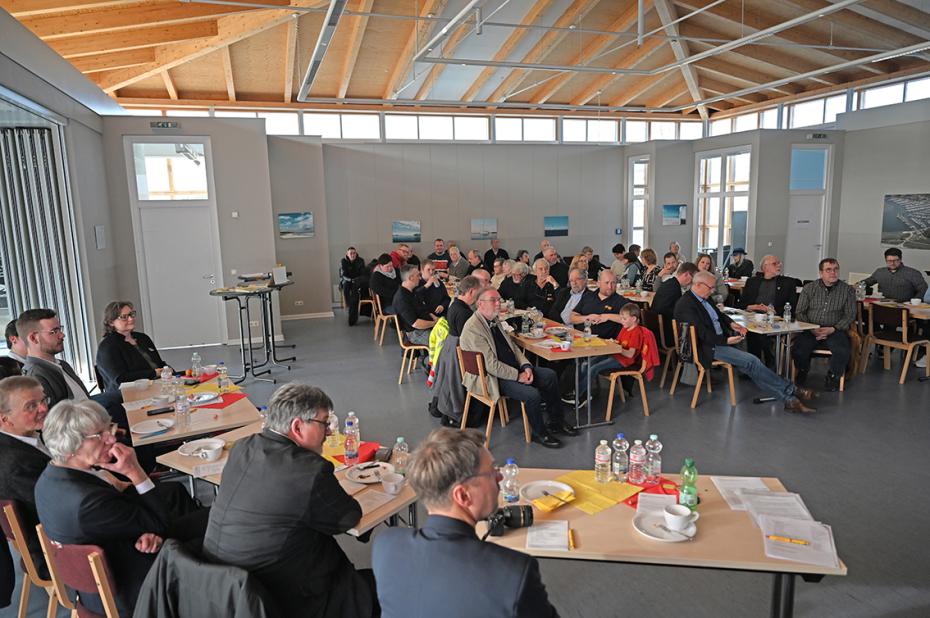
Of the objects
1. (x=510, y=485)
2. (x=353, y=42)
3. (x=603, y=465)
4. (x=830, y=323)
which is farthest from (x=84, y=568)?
(x=353, y=42)

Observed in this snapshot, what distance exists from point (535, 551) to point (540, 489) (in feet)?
1.60

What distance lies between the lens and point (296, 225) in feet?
41.8

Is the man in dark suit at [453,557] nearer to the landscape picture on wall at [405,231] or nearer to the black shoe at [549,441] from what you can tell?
the black shoe at [549,441]

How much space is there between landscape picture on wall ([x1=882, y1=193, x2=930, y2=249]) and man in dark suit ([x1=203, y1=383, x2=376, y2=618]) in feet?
46.6

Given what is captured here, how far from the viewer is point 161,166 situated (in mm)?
9547

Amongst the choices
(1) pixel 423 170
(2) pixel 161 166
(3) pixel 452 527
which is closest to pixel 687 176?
(1) pixel 423 170

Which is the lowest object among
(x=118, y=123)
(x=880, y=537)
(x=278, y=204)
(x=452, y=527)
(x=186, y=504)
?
(x=880, y=537)

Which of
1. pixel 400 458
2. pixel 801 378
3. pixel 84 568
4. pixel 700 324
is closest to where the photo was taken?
pixel 84 568

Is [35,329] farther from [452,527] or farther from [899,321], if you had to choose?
[899,321]

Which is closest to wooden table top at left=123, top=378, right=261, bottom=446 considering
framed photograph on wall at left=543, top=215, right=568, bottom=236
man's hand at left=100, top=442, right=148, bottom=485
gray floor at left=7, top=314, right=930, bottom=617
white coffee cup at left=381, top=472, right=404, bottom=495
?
man's hand at left=100, top=442, right=148, bottom=485

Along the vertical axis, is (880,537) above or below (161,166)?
below

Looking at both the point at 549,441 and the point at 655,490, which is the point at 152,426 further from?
the point at 549,441

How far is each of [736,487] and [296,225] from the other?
37.3 feet

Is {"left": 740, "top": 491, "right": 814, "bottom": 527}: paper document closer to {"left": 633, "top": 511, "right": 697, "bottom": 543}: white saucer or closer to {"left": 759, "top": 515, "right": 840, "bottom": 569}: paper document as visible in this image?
{"left": 759, "top": 515, "right": 840, "bottom": 569}: paper document
